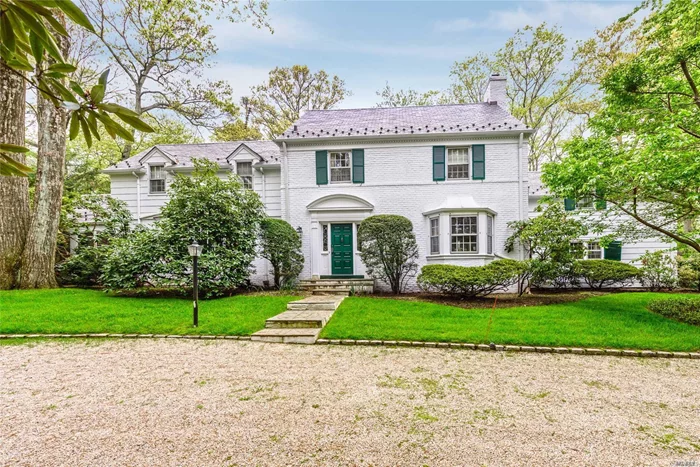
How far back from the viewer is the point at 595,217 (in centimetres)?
1287

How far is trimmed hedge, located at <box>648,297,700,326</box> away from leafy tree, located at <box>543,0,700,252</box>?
1.49 m

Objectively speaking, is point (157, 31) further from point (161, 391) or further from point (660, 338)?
point (660, 338)

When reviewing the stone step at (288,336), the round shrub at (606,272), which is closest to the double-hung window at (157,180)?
the stone step at (288,336)

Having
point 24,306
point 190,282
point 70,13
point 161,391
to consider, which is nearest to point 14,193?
point 24,306

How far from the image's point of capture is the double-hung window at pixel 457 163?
11.9 meters

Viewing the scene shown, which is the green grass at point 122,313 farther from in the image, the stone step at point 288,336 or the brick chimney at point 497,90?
the brick chimney at point 497,90

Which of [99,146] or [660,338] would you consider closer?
[660,338]

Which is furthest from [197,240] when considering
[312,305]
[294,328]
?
[294,328]

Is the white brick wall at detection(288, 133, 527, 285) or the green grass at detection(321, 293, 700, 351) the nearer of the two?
the green grass at detection(321, 293, 700, 351)

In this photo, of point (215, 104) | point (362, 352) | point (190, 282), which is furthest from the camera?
point (215, 104)

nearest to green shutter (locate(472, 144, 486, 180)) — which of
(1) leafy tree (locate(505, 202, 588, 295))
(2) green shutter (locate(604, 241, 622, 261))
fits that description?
(1) leafy tree (locate(505, 202, 588, 295))

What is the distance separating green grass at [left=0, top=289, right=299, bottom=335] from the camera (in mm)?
6438

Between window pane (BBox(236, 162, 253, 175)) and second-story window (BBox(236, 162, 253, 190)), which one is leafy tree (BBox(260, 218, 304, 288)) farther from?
window pane (BBox(236, 162, 253, 175))

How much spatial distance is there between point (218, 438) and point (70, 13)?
3.35 m
